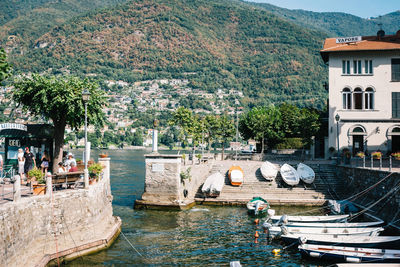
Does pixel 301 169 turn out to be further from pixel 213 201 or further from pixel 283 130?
pixel 283 130

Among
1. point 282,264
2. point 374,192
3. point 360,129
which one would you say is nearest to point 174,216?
point 282,264

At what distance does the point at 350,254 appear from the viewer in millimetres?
19781

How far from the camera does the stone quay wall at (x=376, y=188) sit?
24688mm

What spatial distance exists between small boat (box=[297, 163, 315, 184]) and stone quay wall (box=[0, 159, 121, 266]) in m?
19.7

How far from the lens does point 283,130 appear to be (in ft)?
204

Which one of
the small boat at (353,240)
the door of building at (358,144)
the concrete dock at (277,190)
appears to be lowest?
the small boat at (353,240)

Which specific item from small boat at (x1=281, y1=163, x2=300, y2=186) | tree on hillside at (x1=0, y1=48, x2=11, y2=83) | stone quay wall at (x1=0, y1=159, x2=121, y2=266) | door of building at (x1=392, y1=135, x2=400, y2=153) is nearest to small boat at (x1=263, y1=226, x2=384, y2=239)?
stone quay wall at (x1=0, y1=159, x2=121, y2=266)

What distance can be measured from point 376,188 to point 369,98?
59.9 feet

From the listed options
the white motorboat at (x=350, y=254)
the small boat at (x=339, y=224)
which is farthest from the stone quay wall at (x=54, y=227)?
the small boat at (x=339, y=224)

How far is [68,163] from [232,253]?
1080 cm

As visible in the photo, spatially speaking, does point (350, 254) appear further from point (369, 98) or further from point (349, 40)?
point (349, 40)

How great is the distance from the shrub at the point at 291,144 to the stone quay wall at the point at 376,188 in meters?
21.1

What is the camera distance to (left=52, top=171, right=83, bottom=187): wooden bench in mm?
19312

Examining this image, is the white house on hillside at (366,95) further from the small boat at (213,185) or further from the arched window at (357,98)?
the small boat at (213,185)
